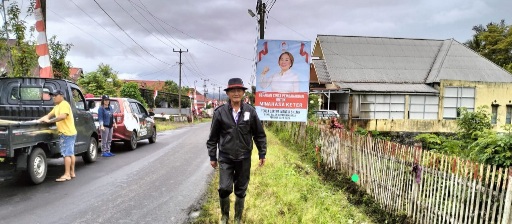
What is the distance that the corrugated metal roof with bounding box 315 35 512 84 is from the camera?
28297 millimetres

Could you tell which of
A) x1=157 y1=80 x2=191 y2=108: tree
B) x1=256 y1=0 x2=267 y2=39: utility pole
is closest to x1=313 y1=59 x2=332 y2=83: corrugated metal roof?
x1=256 y1=0 x2=267 y2=39: utility pole

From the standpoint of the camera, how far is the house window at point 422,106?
2650 centimetres

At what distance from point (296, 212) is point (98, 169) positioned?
5075 millimetres

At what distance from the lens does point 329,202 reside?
20.1 ft

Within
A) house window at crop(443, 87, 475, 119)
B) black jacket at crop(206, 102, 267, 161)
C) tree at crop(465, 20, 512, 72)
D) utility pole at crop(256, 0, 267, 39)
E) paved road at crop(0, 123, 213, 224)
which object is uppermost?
tree at crop(465, 20, 512, 72)

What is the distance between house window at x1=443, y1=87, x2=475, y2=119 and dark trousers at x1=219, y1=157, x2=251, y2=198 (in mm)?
26544

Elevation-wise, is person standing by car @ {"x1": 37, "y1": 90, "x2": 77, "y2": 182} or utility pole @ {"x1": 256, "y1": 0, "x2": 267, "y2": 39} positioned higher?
utility pole @ {"x1": 256, "y1": 0, "x2": 267, "y2": 39}

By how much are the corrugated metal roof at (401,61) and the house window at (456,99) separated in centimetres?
144

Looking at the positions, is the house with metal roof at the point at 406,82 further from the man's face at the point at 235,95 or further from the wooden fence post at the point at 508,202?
the man's face at the point at 235,95

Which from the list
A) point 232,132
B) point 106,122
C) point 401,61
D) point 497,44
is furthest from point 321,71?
point 497,44

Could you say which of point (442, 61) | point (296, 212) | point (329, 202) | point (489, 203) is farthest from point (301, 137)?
point (442, 61)

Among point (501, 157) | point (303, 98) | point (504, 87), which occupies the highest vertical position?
point (504, 87)

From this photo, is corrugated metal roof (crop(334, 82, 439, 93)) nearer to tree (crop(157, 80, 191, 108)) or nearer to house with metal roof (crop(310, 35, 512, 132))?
house with metal roof (crop(310, 35, 512, 132))

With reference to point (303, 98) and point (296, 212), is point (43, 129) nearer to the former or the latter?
point (296, 212)
